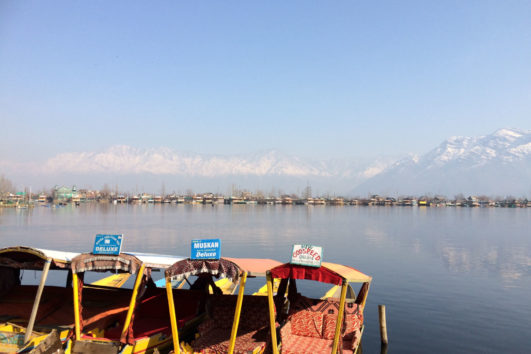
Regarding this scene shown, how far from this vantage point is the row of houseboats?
13.7 m

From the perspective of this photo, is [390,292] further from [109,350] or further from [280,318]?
[109,350]

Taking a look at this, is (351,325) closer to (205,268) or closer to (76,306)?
(205,268)

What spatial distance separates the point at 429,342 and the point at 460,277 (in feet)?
65.2

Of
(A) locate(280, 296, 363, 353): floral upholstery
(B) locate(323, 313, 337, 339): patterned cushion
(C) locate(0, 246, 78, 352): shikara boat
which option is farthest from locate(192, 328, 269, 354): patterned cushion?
(C) locate(0, 246, 78, 352): shikara boat

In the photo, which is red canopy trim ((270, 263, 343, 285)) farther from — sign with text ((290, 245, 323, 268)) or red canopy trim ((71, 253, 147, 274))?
red canopy trim ((71, 253, 147, 274))

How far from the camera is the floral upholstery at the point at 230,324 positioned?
48.4 ft

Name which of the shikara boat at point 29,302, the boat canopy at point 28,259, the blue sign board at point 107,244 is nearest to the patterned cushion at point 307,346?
the blue sign board at point 107,244

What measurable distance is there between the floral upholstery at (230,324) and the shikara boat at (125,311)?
3.58 feet

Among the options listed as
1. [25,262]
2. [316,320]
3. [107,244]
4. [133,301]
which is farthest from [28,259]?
[316,320]

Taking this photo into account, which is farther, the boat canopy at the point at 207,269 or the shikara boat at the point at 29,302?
the shikara boat at the point at 29,302

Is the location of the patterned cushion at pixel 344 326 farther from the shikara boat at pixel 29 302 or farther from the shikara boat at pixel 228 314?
the shikara boat at pixel 29 302

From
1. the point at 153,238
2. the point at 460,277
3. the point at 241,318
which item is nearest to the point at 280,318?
the point at 241,318

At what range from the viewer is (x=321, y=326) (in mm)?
15891

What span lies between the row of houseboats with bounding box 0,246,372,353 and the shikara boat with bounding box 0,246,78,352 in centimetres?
3
